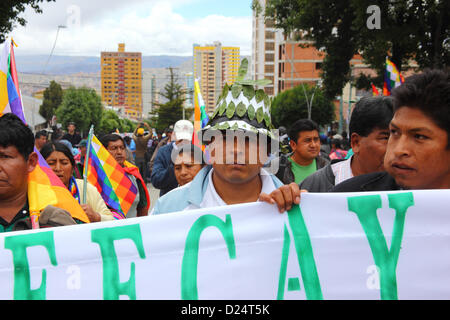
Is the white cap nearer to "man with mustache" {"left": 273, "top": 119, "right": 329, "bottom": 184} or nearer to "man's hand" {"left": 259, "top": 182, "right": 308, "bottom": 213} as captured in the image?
"man with mustache" {"left": 273, "top": 119, "right": 329, "bottom": 184}

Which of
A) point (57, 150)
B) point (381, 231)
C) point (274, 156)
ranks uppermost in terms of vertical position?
point (274, 156)

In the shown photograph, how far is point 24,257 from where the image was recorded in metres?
2.32

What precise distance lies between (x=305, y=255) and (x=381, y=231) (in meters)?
0.32

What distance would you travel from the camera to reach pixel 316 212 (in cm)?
228

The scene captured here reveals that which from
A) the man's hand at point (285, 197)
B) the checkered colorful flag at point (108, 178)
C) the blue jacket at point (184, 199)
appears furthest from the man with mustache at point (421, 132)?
the checkered colorful flag at point (108, 178)

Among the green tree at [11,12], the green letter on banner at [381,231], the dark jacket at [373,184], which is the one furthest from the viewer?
the green tree at [11,12]

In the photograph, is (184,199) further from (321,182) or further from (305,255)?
(321,182)

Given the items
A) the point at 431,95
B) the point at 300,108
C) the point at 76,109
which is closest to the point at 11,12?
the point at 431,95

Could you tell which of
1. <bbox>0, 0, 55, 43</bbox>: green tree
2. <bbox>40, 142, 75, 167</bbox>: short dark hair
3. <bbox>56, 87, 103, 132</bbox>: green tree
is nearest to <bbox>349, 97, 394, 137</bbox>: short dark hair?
<bbox>40, 142, 75, 167</bbox>: short dark hair

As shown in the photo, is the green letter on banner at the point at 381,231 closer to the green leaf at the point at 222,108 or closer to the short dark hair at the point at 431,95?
the short dark hair at the point at 431,95

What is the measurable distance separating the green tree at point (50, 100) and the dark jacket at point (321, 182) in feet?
327

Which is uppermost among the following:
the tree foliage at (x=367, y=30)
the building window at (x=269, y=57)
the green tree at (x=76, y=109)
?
the building window at (x=269, y=57)

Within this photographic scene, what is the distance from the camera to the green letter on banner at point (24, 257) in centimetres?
227
